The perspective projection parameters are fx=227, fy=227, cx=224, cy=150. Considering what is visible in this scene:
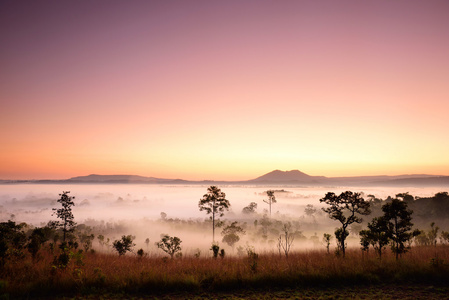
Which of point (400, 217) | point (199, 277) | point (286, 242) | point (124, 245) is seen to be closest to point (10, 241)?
point (199, 277)

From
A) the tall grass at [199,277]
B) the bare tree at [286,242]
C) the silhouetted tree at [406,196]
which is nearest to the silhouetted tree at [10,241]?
the tall grass at [199,277]

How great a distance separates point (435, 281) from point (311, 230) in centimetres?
14403

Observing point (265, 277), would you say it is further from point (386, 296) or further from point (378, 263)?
point (378, 263)

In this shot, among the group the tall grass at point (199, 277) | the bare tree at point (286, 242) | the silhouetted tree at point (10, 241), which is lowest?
the bare tree at point (286, 242)

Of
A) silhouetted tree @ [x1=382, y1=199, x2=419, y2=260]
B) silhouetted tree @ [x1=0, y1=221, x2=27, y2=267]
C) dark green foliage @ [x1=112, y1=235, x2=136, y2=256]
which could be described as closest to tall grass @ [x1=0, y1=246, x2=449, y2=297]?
silhouetted tree @ [x1=0, y1=221, x2=27, y2=267]

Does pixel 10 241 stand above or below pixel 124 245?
above

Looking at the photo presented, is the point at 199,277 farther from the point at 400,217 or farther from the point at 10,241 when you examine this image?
the point at 400,217

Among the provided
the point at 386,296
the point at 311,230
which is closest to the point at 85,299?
the point at 386,296

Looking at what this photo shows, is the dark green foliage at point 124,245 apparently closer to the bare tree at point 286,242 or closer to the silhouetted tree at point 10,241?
the silhouetted tree at point 10,241

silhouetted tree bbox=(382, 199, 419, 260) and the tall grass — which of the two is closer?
the tall grass

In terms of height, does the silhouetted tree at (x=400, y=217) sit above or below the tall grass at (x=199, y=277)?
above

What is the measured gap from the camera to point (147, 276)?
9102mm

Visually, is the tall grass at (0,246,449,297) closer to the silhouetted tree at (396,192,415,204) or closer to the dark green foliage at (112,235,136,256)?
the silhouetted tree at (396,192,415,204)

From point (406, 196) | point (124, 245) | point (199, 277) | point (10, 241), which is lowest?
point (124, 245)
